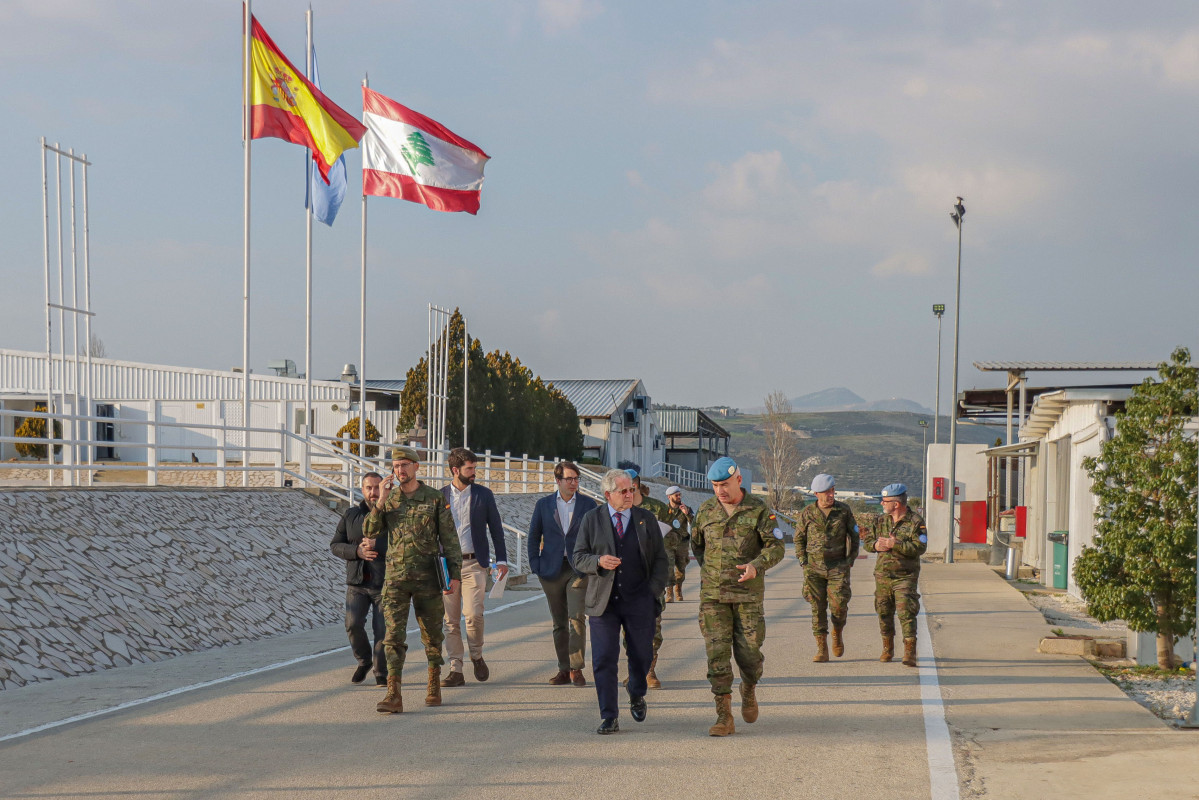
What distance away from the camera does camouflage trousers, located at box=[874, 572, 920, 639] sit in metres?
10.8

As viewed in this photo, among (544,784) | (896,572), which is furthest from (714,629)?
(896,572)

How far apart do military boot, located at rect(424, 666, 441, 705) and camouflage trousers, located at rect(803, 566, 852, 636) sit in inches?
161

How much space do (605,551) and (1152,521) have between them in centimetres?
585

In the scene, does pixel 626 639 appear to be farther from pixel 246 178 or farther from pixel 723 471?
pixel 246 178

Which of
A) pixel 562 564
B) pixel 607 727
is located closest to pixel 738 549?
pixel 607 727

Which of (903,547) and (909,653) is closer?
(909,653)

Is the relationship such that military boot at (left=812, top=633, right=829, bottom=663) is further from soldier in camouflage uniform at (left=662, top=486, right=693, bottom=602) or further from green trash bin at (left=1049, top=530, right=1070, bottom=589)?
green trash bin at (left=1049, top=530, right=1070, bottom=589)

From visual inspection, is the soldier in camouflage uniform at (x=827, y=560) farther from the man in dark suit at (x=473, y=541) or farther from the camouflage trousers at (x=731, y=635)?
the camouflage trousers at (x=731, y=635)

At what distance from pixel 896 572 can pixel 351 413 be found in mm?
35270

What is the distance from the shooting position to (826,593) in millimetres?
11258

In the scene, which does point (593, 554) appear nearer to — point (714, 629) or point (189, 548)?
point (714, 629)

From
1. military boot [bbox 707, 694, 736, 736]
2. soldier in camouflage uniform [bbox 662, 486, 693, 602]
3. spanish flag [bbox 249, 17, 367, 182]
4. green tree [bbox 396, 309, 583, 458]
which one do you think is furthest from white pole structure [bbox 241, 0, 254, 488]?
green tree [bbox 396, 309, 583, 458]

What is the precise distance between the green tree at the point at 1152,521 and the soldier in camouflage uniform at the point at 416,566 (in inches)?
250

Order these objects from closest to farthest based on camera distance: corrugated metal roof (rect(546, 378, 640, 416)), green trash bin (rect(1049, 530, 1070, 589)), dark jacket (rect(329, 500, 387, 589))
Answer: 1. dark jacket (rect(329, 500, 387, 589))
2. green trash bin (rect(1049, 530, 1070, 589))
3. corrugated metal roof (rect(546, 378, 640, 416))
